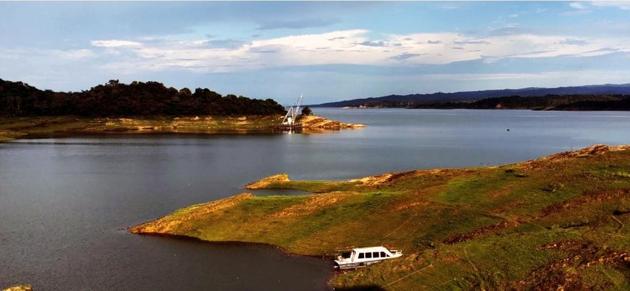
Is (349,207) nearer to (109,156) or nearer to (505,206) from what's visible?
(505,206)

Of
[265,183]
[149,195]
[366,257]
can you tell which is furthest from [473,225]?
[149,195]

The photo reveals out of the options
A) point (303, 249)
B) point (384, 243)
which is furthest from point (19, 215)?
point (384, 243)

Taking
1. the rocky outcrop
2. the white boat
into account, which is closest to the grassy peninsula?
the white boat

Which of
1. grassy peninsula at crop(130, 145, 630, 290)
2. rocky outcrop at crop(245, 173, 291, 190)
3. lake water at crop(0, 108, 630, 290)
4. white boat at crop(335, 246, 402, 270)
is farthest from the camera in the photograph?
rocky outcrop at crop(245, 173, 291, 190)

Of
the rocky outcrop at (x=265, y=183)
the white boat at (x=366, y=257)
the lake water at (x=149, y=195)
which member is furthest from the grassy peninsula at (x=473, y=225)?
the rocky outcrop at (x=265, y=183)

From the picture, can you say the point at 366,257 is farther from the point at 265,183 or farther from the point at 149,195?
the point at 149,195

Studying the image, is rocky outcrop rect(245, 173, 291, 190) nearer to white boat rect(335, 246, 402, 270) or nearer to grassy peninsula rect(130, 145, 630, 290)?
grassy peninsula rect(130, 145, 630, 290)

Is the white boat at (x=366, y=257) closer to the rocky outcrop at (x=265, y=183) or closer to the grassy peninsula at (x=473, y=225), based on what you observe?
the grassy peninsula at (x=473, y=225)
